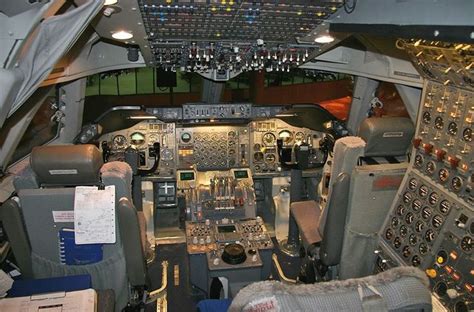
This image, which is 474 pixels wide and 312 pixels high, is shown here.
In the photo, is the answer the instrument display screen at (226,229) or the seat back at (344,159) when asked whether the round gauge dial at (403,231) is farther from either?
the instrument display screen at (226,229)

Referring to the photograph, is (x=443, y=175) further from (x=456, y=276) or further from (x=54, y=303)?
(x=54, y=303)

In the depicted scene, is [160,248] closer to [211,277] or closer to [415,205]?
[211,277]

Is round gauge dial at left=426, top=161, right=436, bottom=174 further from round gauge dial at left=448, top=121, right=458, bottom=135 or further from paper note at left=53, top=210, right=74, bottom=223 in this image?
paper note at left=53, top=210, right=74, bottom=223

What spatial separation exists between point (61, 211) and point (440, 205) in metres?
2.72

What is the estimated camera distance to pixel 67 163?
2.84m

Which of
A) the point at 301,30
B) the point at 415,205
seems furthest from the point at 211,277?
the point at 301,30

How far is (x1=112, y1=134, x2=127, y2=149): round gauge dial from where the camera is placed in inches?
204

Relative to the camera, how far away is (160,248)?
5.00 meters

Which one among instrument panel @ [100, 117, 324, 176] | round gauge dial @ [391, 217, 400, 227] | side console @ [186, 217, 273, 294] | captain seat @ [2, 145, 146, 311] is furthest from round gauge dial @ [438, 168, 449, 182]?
instrument panel @ [100, 117, 324, 176]

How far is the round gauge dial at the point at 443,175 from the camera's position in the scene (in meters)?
2.96

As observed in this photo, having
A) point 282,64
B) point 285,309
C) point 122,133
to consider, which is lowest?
point 122,133

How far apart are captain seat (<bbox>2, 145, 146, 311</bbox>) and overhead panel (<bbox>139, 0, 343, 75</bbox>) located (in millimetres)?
1081

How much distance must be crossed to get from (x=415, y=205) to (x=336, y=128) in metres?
2.15

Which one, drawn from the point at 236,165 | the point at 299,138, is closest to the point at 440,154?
the point at 299,138
